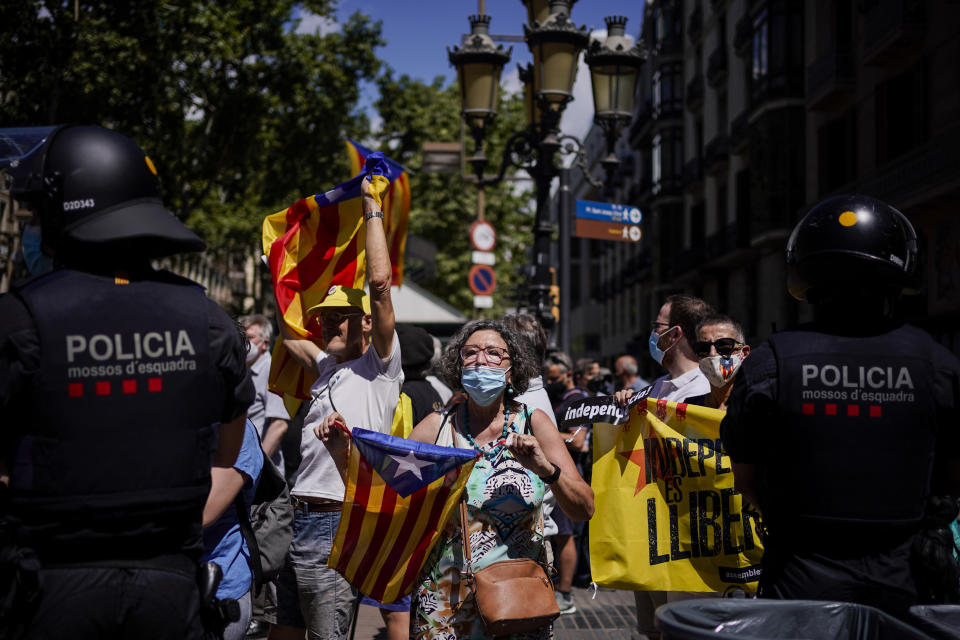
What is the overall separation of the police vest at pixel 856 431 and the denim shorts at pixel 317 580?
2287mm

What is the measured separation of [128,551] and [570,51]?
27.2ft

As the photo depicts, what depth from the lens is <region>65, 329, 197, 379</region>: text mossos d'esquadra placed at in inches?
94.1

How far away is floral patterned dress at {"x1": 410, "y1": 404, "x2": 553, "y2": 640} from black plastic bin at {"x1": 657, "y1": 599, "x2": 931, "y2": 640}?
140 cm

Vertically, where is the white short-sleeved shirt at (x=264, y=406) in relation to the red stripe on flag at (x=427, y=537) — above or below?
above

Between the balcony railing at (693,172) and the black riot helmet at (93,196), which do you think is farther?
the balcony railing at (693,172)

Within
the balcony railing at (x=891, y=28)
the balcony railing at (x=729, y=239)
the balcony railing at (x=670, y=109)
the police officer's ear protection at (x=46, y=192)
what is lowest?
the police officer's ear protection at (x=46, y=192)

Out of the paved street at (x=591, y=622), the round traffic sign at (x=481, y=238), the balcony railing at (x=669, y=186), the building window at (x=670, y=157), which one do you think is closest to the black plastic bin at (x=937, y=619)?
the paved street at (x=591, y=622)

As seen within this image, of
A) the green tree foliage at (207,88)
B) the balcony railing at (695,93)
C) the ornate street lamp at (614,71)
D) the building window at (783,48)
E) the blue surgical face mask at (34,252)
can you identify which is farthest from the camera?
the balcony railing at (695,93)

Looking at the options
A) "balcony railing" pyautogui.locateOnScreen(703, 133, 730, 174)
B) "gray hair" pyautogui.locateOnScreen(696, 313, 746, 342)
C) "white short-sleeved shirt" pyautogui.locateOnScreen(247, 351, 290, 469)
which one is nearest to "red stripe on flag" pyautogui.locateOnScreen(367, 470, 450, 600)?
"gray hair" pyautogui.locateOnScreen(696, 313, 746, 342)

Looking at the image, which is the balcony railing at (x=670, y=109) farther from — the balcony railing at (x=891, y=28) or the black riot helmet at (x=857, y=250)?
the black riot helmet at (x=857, y=250)

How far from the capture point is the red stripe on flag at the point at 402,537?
3805mm

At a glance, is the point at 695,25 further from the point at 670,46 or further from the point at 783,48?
the point at 783,48

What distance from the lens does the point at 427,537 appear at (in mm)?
3824

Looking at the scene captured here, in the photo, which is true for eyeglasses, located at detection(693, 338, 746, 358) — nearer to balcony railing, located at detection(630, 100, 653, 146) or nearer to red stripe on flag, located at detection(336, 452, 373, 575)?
red stripe on flag, located at detection(336, 452, 373, 575)
